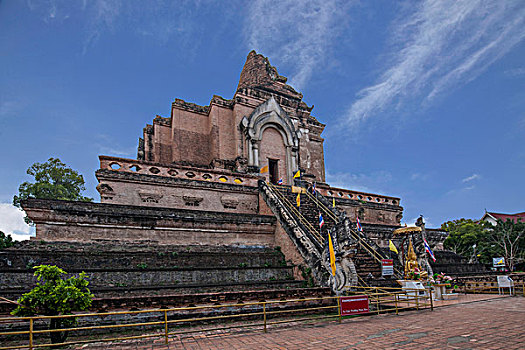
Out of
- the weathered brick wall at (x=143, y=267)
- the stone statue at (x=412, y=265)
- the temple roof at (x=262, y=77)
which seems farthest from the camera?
the temple roof at (x=262, y=77)

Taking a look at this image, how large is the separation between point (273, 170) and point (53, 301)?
1923 cm

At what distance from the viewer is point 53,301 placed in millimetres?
6406

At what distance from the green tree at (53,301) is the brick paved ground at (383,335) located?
776mm

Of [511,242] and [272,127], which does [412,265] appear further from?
[511,242]

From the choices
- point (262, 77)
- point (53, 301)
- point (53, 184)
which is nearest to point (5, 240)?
point (53, 184)

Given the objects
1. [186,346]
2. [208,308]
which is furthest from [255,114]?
[186,346]

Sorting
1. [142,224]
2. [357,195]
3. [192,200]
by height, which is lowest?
[142,224]

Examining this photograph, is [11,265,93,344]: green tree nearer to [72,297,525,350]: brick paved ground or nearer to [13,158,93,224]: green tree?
[72,297,525,350]: brick paved ground

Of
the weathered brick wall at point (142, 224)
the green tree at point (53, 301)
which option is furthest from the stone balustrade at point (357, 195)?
the green tree at point (53, 301)

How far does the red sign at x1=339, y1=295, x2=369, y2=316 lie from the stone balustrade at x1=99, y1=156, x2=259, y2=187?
1090 cm

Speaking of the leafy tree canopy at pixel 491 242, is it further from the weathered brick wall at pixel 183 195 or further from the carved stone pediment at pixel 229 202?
the carved stone pediment at pixel 229 202

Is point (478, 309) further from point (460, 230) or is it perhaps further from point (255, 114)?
point (460, 230)

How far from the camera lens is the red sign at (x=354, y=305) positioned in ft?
29.6

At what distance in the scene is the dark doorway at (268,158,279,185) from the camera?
2445cm
